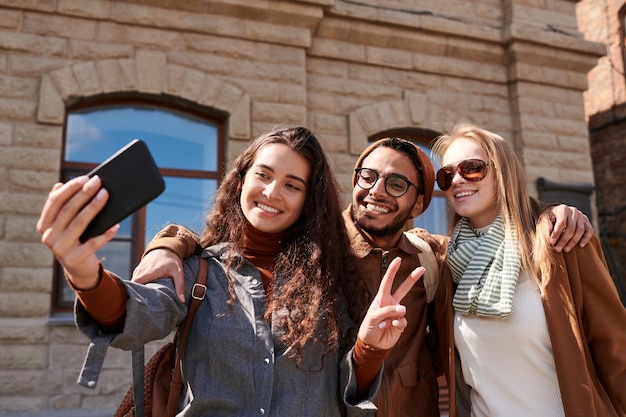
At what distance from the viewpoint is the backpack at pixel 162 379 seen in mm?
1705

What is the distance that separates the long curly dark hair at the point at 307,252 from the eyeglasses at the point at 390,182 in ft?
1.11

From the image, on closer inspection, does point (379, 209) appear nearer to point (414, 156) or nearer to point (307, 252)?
point (414, 156)

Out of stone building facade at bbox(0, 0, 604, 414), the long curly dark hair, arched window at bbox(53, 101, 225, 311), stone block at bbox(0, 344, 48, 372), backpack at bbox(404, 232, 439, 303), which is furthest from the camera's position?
arched window at bbox(53, 101, 225, 311)

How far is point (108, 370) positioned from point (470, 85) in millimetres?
5374

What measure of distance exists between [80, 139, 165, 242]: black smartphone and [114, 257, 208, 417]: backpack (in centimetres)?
56

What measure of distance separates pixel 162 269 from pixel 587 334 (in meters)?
1.69

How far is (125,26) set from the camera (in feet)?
17.8

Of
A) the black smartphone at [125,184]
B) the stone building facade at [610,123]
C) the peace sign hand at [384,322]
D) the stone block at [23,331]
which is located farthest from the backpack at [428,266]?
the stone building facade at [610,123]

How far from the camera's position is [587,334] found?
2.15 metres

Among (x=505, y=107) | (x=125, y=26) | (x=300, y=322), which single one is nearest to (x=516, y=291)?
(x=300, y=322)

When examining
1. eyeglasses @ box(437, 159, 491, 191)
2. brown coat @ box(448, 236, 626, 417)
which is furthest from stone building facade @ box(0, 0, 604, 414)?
brown coat @ box(448, 236, 626, 417)

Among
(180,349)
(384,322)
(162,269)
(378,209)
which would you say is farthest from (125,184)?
(378,209)

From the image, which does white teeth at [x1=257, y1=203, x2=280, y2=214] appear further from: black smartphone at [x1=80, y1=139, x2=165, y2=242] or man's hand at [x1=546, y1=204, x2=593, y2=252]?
man's hand at [x1=546, y1=204, x2=593, y2=252]

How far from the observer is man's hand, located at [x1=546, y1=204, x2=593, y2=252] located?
2143mm
